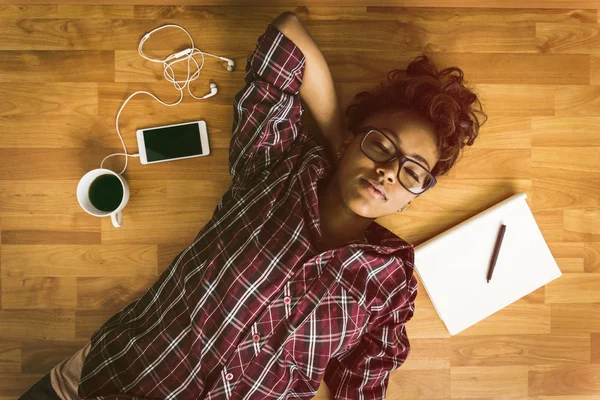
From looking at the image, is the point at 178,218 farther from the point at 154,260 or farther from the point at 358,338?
the point at 358,338

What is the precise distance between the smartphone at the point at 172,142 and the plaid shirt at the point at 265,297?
0.77 ft

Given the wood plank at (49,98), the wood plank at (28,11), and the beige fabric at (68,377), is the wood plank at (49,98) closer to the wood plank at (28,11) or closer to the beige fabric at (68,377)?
the wood plank at (28,11)

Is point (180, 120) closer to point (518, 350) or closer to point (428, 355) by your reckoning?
point (428, 355)

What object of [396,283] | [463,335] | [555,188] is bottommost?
[463,335]

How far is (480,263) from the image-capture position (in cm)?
138

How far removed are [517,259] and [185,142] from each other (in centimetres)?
112

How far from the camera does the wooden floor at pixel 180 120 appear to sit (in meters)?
1.37

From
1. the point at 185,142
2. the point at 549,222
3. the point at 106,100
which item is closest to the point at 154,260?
the point at 185,142

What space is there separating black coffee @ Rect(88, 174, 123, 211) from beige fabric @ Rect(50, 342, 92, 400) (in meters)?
0.40

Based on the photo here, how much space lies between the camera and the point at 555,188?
1431 millimetres

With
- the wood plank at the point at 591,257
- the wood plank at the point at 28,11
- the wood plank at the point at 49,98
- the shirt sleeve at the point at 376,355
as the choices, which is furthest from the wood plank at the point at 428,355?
the wood plank at the point at 28,11

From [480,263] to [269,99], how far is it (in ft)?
2.74

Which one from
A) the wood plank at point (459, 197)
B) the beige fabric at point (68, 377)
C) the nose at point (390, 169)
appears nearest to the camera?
the nose at point (390, 169)

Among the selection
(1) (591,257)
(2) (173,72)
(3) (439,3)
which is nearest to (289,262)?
(2) (173,72)
